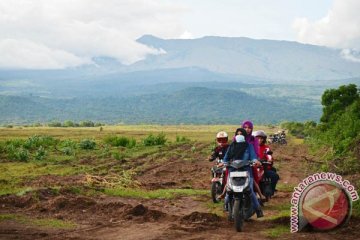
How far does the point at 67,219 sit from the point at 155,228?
2348 millimetres

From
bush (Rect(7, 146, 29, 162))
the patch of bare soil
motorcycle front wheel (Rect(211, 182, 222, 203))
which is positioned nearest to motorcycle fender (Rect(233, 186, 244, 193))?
motorcycle front wheel (Rect(211, 182, 222, 203))

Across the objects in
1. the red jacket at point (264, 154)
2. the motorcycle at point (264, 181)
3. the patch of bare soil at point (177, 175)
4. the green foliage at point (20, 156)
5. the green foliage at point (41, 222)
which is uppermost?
the red jacket at point (264, 154)

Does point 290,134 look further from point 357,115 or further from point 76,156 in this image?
point 76,156

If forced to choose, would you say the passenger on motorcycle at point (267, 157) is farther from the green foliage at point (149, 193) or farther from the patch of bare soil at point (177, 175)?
the patch of bare soil at point (177, 175)

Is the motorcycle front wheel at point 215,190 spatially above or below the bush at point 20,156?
above

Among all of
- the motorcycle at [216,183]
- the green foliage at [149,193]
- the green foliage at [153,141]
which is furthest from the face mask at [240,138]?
the green foliage at [153,141]

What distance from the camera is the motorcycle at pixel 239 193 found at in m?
9.76

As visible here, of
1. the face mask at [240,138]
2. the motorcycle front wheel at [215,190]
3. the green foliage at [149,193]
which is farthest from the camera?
the green foliage at [149,193]

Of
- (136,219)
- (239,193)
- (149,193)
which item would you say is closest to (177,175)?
(149,193)

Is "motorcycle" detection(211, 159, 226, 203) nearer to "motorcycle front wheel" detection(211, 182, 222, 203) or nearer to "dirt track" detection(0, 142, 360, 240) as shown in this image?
"motorcycle front wheel" detection(211, 182, 222, 203)

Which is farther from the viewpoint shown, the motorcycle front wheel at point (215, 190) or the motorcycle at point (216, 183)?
the motorcycle front wheel at point (215, 190)

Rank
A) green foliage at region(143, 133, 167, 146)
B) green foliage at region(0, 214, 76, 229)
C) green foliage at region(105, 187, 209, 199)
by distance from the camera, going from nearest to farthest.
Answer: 1. green foliage at region(0, 214, 76, 229)
2. green foliage at region(105, 187, 209, 199)
3. green foliage at region(143, 133, 167, 146)

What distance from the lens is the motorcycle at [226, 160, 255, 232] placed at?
976 centimetres

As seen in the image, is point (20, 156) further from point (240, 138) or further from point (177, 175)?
point (240, 138)
